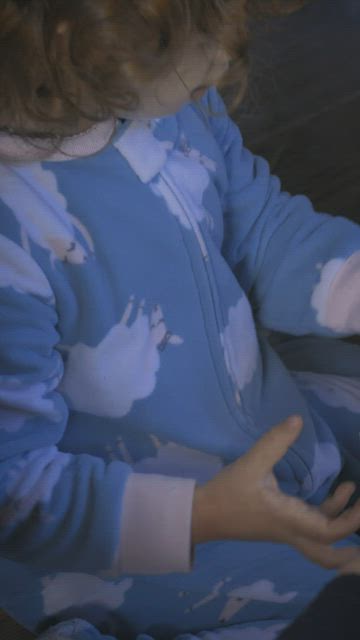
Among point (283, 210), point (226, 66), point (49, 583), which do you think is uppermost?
point (226, 66)

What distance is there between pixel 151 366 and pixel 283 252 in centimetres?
14

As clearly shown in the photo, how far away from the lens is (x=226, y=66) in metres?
0.37

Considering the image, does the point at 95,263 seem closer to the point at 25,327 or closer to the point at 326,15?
the point at 25,327

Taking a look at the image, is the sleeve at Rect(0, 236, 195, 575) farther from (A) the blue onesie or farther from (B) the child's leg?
(B) the child's leg

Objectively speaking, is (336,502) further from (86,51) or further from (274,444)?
(86,51)

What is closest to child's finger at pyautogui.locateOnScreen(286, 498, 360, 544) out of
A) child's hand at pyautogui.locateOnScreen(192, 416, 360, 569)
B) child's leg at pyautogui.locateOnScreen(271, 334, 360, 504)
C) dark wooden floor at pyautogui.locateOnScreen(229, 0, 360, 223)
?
child's hand at pyautogui.locateOnScreen(192, 416, 360, 569)

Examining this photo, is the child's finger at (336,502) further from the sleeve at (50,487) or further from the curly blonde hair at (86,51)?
the curly blonde hair at (86,51)

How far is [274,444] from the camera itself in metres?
0.34

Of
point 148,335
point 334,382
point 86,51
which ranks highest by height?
point 86,51

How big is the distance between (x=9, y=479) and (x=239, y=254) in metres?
0.22

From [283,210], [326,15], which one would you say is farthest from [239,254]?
[326,15]

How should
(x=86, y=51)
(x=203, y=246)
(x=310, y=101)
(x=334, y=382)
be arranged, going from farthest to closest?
(x=310, y=101) → (x=334, y=382) → (x=203, y=246) → (x=86, y=51)

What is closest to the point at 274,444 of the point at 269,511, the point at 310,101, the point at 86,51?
the point at 269,511

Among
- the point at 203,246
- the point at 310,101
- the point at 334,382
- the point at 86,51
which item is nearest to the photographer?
the point at 86,51
